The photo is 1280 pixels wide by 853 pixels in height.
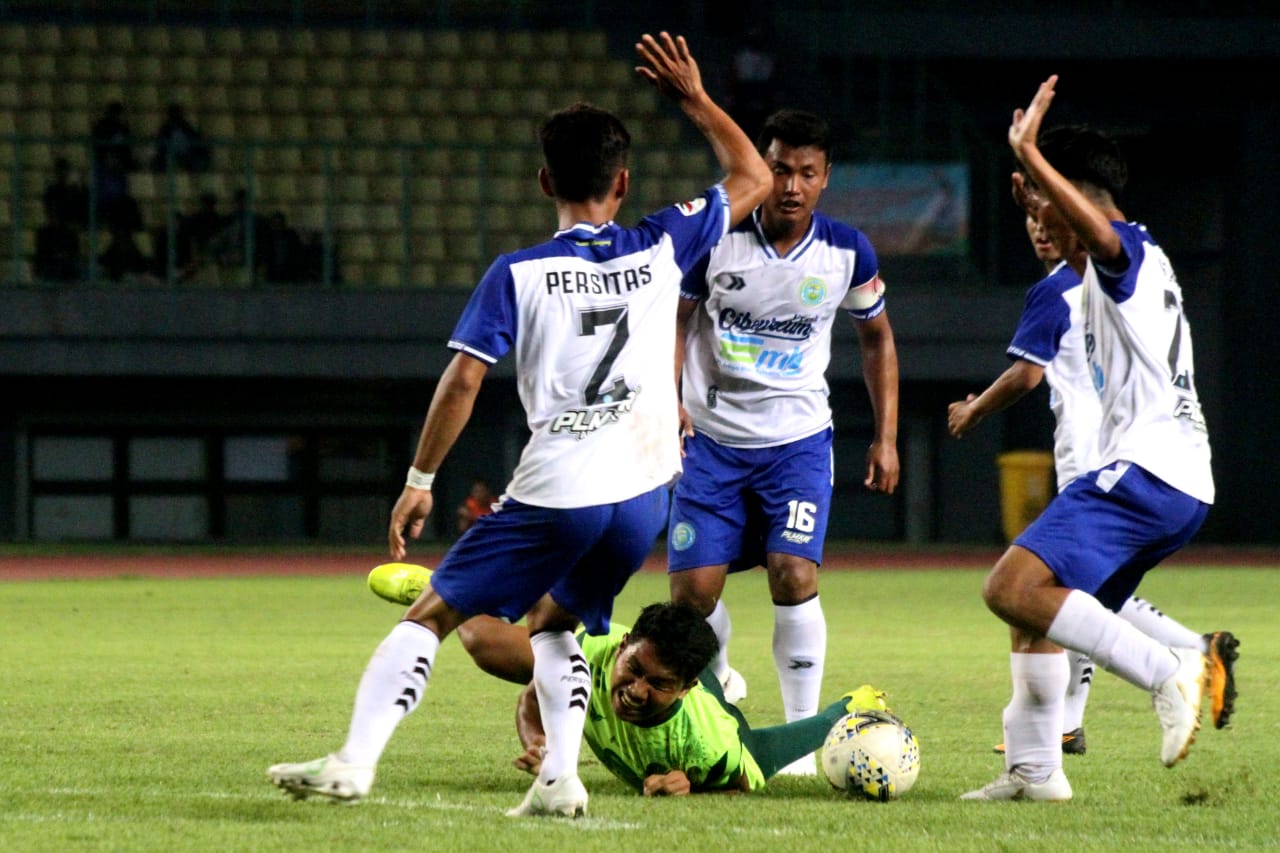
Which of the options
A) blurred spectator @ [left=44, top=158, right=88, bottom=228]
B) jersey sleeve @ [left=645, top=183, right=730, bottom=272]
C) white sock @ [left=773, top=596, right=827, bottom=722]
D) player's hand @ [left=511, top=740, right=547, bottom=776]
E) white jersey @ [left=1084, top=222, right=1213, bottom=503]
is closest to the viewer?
white jersey @ [left=1084, top=222, right=1213, bottom=503]

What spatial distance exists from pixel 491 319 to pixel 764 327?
6.44 feet

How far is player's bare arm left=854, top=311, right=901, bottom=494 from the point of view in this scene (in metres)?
7.23

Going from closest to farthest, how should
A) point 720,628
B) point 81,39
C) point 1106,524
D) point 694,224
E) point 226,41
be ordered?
point 1106,524 < point 694,224 < point 720,628 < point 81,39 < point 226,41

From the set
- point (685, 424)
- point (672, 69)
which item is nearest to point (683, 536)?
point (685, 424)

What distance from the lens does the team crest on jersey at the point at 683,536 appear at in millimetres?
6965

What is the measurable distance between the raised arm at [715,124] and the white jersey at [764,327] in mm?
1178

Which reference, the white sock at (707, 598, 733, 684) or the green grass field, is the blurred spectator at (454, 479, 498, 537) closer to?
the green grass field

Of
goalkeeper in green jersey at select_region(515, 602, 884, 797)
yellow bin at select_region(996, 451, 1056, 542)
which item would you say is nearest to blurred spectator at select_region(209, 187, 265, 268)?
yellow bin at select_region(996, 451, 1056, 542)

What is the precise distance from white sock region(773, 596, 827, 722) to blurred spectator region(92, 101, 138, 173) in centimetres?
1728

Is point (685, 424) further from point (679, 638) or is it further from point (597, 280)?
point (597, 280)

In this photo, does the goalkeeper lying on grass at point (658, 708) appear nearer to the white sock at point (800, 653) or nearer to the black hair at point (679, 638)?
the black hair at point (679, 638)

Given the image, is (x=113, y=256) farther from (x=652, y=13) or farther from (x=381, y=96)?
(x=652, y=13)

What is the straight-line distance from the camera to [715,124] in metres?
5.74

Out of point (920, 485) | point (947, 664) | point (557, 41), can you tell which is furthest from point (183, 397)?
point (947, 664)
